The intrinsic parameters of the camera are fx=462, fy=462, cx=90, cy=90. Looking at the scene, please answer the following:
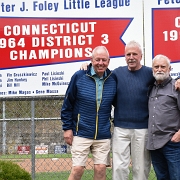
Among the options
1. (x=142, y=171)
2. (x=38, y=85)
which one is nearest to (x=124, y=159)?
(x=142, y=171)

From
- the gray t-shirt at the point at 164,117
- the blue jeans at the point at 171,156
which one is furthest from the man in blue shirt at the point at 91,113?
the blue jeans at the point at 171,156

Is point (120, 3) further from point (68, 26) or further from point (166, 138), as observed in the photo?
point (166, 138)

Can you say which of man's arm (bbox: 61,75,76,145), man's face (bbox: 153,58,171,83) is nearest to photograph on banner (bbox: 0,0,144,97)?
man's arm (bbox: 61,75,76,145)

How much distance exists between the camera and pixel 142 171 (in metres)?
5.53

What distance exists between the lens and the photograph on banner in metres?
6.43

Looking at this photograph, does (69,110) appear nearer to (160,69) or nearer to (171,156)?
(160,69)

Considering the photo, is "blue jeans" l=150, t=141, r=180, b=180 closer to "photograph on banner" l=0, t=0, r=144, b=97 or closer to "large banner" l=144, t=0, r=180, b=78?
"large banner" l=144, t=0, r=180, b=78

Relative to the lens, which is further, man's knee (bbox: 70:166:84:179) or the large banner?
the large banner

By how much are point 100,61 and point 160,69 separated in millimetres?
704

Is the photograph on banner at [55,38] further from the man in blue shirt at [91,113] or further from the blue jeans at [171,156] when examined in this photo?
the blue jeans at [171,156]

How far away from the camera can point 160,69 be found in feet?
17.4

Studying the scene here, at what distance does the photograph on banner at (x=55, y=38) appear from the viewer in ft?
21.1

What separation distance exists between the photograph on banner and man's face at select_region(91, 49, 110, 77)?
3.18ft

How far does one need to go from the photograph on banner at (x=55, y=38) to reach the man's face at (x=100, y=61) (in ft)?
3.18
